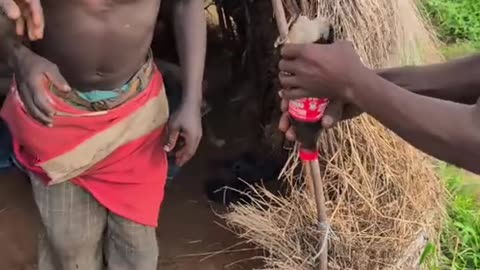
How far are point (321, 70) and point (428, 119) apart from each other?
0.99ft

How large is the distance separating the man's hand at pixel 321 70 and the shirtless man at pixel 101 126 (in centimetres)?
58

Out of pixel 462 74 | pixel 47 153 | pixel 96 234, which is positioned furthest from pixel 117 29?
Answer: pixel 462 74

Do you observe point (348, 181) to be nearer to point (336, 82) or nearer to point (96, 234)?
point (96, 234)

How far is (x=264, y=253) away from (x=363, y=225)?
1.32ft

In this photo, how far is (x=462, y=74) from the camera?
8.65 feet

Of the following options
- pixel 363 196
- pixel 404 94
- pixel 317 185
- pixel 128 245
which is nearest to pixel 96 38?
pixel 128 245

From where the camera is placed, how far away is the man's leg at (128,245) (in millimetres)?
3094

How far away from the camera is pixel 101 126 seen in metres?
2.90

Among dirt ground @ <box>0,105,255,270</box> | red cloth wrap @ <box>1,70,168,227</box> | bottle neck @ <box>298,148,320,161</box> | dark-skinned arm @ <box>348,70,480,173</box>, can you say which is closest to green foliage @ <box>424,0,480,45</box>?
dirt ground @ <box>0,105,255,270</box>

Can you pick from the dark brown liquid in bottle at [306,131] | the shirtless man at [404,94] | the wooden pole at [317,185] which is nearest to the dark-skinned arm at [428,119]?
the shirtless man at [404,94]

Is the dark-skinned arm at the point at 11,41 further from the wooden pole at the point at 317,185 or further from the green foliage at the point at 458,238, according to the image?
the green foliage at the point at 458,238

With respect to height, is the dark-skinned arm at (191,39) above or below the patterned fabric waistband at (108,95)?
above

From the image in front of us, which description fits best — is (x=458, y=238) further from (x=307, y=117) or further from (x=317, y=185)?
(x=307, y=117)

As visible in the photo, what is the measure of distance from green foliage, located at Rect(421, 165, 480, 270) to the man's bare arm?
1.04 m
